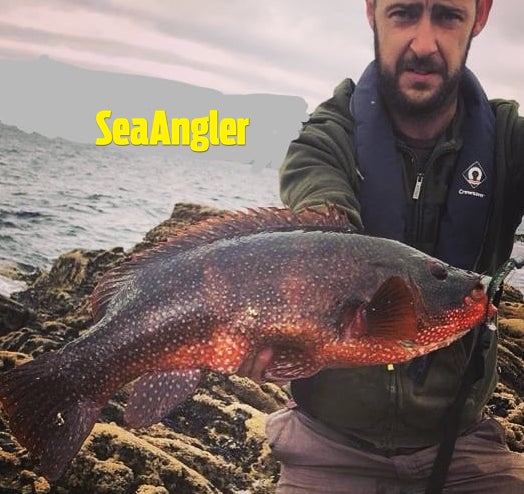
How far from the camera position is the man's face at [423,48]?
3.71 meters

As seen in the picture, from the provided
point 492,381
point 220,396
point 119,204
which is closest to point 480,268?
point 492,381

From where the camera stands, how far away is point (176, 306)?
8.98 ft

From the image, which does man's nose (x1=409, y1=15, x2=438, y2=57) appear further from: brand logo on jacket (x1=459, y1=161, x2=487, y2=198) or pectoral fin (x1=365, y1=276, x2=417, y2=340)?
pectoral fin (x1=365, y1=276, x2=417, y2=340)

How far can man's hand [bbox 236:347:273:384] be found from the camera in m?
2.72

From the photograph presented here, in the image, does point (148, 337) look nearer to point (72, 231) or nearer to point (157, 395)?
point (157, 395)

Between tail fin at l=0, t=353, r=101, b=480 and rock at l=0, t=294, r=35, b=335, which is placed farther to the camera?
rock at l=0, t=294, r=35, b=335

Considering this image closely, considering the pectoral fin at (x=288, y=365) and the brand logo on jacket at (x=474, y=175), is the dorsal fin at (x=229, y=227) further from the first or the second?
the brand logo on jacket at (x=474, y=175)

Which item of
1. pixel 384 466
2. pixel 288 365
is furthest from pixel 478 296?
pixel 384 466

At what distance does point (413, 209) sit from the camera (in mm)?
3680

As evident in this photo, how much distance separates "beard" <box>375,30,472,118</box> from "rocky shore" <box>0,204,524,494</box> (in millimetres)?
1627

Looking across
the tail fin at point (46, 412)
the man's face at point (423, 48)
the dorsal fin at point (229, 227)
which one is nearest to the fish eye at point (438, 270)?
the dorsal fin at point (229, 227)

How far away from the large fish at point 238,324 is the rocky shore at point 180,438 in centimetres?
44

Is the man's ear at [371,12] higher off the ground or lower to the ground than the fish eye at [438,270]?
higher


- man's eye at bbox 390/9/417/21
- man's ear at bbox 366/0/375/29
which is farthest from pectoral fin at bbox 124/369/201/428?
man's ear at bbox 366/0/375/29
